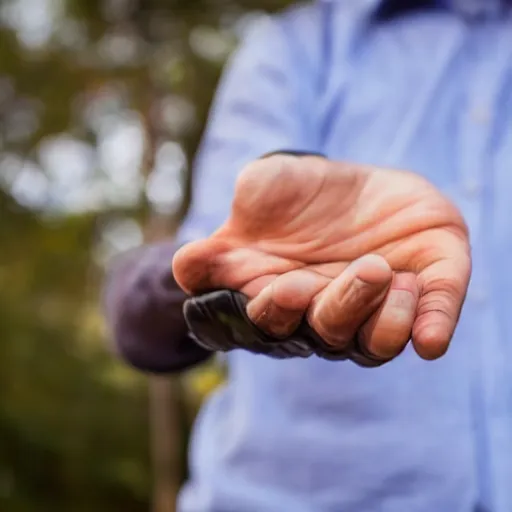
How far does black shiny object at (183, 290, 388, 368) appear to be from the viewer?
0.49 m

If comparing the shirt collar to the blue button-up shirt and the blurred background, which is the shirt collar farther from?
the blurred background

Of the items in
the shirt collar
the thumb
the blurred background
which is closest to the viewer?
the thumb

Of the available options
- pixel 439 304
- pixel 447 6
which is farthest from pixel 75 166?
pixel 439 304

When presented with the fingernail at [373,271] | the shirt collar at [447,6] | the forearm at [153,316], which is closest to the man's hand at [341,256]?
the fingernail at [373,271]

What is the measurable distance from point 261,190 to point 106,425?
237 centimetres


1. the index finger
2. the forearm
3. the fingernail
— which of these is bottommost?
the forearm

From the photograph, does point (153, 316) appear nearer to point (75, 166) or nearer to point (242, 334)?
point (242, 334)

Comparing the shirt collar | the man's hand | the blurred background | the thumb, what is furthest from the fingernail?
the blurred background

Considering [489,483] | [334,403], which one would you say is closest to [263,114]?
[334,403]

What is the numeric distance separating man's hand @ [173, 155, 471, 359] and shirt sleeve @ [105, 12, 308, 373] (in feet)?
0.55

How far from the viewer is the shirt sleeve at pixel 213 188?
28.5 inches

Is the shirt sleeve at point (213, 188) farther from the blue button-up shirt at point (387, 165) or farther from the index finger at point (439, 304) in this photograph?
the index finger at point (439, 304)

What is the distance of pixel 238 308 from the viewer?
1.71 ft

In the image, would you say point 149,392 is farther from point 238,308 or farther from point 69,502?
point 238,308
